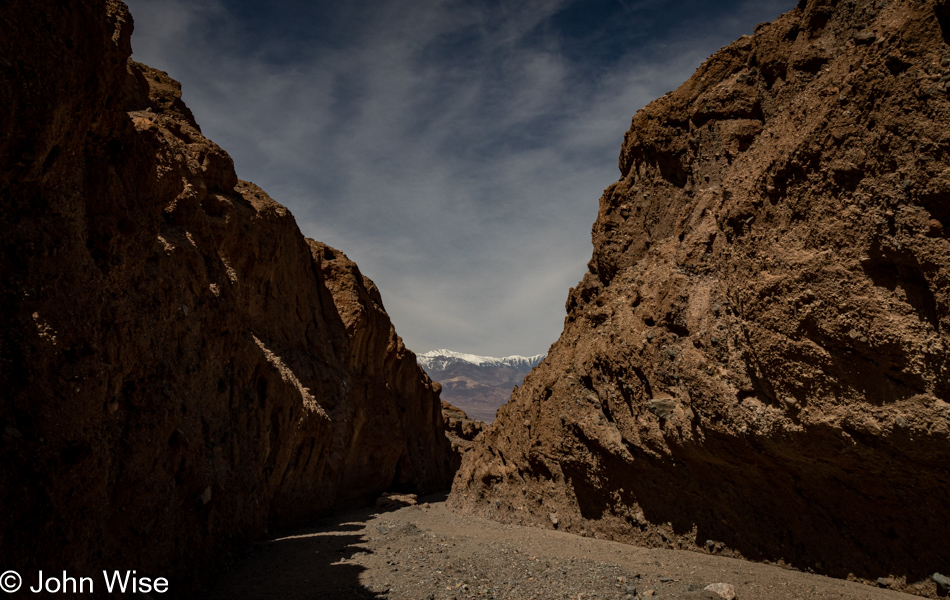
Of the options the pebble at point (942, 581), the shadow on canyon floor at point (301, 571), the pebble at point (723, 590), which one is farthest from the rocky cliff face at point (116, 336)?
the pebble at point (942, 581)

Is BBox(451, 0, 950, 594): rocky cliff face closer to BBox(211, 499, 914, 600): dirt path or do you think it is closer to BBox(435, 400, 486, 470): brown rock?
BBox(211, 499, 914, 600): dirt path

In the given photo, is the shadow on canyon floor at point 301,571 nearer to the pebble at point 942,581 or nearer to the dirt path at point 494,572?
the dirt path at point 494,572

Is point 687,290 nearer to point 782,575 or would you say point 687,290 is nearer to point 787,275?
point 787,275

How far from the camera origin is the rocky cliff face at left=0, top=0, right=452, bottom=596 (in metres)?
4.25

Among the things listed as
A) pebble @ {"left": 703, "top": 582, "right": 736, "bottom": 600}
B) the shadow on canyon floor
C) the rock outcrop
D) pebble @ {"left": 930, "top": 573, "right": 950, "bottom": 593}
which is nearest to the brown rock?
the rock outcrop

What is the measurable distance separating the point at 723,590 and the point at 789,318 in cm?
350

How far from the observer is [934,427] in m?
5.45

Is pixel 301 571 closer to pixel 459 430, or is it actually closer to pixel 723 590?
pixel 723 590

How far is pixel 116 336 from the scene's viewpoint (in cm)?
560

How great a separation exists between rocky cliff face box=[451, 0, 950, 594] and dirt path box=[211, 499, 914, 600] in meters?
0.78

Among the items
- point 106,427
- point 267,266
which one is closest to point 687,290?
point 106,427

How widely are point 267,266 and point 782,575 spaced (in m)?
13.3

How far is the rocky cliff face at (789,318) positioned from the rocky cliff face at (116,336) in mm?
7266

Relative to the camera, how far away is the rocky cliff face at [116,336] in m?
4.25
